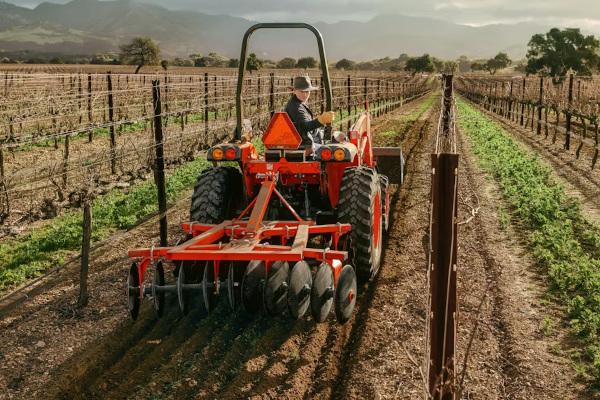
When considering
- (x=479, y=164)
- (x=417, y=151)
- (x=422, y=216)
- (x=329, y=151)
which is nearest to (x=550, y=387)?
(x=329, y=151)

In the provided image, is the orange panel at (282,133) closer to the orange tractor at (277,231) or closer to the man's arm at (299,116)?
the orange tractor at (277,231)

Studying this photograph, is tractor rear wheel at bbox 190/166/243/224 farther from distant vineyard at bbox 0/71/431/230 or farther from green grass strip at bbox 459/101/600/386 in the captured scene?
green grass strip at bbox 459/101/600/386

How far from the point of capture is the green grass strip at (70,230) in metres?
6.13

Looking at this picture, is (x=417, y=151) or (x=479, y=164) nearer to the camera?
(x=479, y=164)

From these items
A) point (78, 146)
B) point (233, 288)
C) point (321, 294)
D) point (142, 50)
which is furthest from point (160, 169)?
point (142, 50)

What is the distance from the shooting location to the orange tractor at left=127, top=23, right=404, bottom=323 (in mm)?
4168

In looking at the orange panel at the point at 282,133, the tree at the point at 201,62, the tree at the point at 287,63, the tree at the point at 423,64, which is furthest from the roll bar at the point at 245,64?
the tree at the point at 423,64

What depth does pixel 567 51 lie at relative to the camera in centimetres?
5906

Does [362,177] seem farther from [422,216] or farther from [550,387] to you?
[422,216]

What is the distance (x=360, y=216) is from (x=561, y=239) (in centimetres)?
324

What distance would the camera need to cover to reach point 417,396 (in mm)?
3734

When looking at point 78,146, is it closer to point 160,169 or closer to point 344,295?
point 160,169

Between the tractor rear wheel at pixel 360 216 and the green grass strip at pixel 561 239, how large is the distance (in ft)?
3.56

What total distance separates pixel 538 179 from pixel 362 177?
21.4 ft
